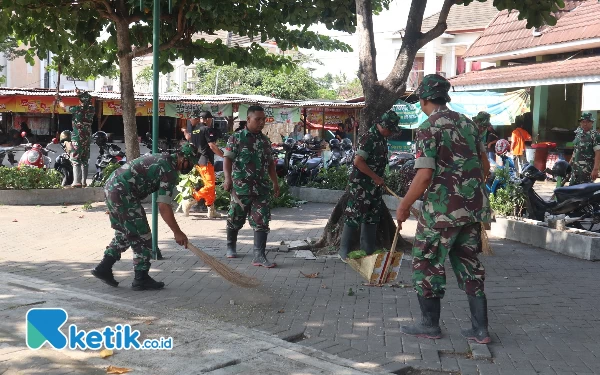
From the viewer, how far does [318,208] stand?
1291 centimetres

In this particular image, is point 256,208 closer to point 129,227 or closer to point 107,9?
point 129,227

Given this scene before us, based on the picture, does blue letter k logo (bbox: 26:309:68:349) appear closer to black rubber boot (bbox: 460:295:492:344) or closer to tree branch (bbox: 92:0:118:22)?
black rubber boot (bbox: 460:295:492:344)

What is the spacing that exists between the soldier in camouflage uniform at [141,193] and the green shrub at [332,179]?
7675mm

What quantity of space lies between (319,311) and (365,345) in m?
0.91

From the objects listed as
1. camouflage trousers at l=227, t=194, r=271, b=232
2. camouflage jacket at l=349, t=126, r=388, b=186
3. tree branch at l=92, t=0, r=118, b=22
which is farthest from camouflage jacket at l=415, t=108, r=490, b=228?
tree branch at l=92, t=0, r=118, b=22

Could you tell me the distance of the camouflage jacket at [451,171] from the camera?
15.7 feet

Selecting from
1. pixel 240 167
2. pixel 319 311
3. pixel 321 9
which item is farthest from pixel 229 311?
pixel 321 9

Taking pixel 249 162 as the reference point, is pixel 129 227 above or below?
below

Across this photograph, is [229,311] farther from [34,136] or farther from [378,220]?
[34,136]

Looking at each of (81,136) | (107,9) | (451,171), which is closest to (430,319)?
(451,171)

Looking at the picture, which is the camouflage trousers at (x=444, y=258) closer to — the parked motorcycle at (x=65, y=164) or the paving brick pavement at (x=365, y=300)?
the paving brick pavement at (x=365, y=300)

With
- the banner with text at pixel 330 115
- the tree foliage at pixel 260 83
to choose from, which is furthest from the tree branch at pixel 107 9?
the tree foliage at pixel 260 83

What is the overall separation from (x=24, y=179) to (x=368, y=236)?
7363mm

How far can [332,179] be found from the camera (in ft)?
45.5
